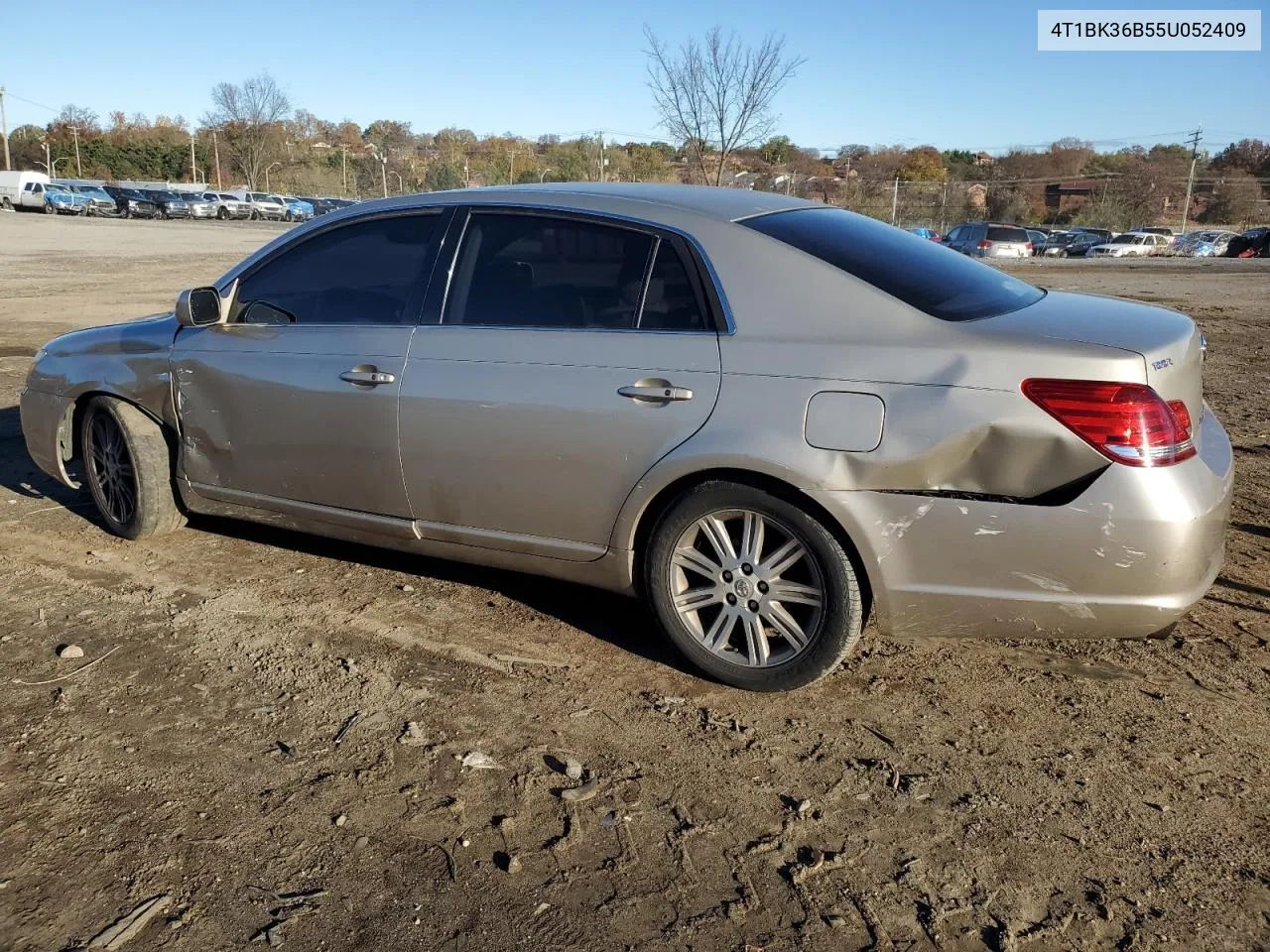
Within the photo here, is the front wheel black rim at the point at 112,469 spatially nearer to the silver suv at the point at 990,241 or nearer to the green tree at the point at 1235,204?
the silver suv at the point at 990,241

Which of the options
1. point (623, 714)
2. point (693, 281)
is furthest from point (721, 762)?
point (693, 281)

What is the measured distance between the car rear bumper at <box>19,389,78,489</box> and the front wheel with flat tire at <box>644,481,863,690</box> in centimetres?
335

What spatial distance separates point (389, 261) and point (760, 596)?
204 centimetres

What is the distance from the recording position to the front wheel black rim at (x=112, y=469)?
4.97 m

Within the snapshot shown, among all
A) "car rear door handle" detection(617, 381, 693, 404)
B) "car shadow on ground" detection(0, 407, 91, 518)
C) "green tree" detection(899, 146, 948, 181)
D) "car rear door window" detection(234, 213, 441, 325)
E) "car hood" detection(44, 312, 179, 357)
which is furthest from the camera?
"green tree" detection(899, 146, 948, 181)

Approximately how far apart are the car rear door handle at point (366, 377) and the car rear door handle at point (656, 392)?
1.02m

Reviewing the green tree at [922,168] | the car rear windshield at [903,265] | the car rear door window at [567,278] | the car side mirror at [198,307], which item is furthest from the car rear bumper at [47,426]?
the green tree at [922,168]

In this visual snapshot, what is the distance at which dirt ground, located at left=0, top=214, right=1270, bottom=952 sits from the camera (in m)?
2.49

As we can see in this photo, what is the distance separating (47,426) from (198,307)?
1.42 m

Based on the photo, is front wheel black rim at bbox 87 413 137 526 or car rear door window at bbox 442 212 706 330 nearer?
car rear door window at bbox 442 212 706 330

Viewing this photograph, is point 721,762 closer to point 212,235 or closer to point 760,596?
point 760,596

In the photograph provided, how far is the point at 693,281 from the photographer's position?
360cm

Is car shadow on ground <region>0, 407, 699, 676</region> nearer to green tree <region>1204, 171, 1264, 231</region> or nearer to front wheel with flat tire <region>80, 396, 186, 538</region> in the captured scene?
front wheel with flat tire <region>80, 396, 186, 538</region>

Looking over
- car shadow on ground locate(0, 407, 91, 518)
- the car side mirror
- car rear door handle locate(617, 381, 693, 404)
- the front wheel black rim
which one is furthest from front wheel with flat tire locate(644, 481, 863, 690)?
car shadow on ground locate(0, 407, 91, 518)
